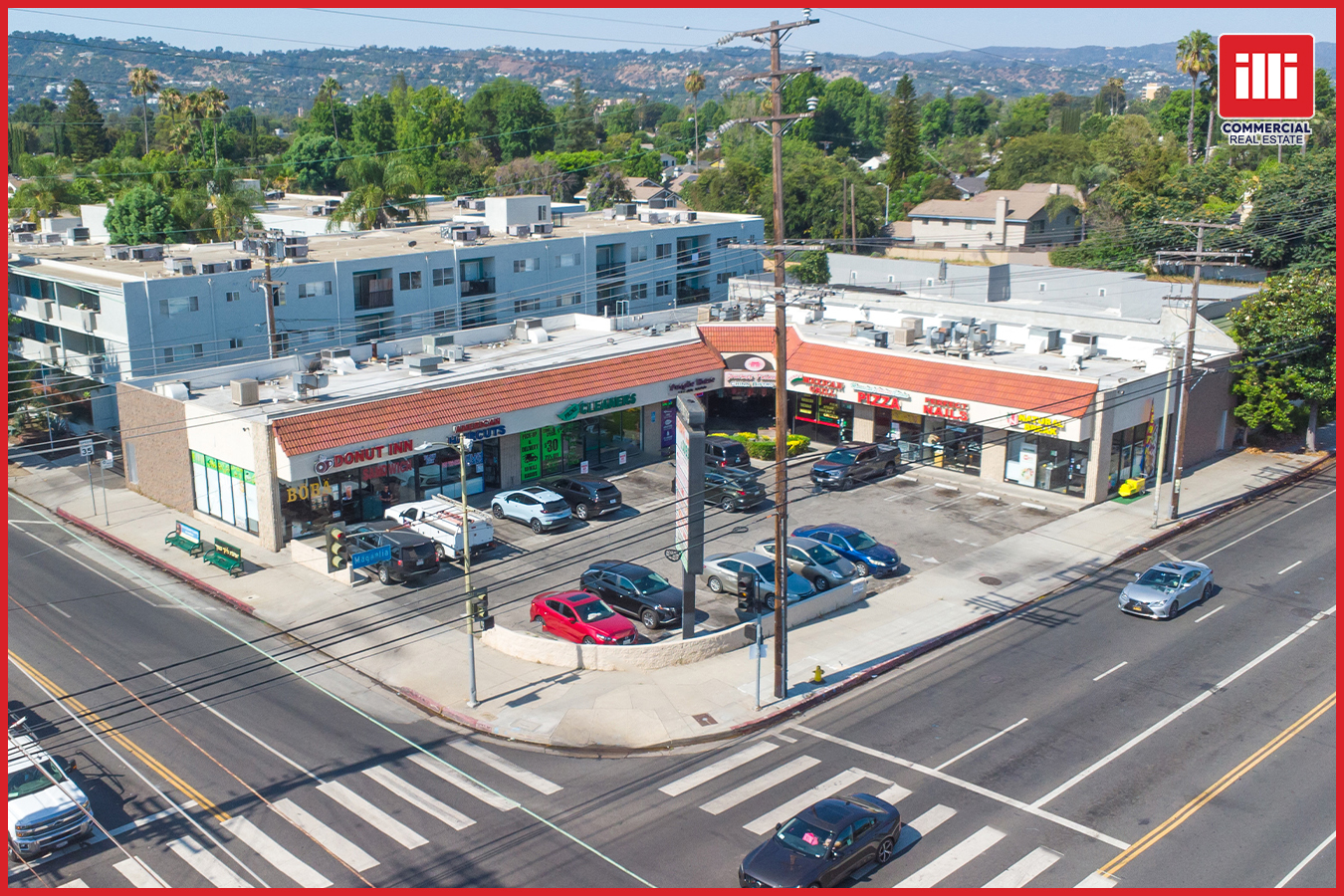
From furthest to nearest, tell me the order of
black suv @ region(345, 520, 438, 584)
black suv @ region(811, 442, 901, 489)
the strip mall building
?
black suv @ region(811, 442, 901, 489)
the strip mall building
black suv @ region(345, 520, 438, 584)

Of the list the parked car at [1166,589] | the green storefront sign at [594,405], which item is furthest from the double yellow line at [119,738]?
the parked car at [1166,589]

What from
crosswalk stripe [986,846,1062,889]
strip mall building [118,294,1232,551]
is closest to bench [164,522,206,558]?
strip mall building [118,294,1232,551]

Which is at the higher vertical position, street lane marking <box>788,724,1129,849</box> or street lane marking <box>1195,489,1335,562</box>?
street lane marking <box>1195,489,1335,562</box>

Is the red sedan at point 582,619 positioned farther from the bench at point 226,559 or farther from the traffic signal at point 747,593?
the bench at point 226,559

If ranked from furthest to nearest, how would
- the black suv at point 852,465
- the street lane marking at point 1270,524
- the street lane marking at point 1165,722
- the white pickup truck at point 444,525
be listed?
1. the black suv at point 852,465
2. the street lane marking at point 1270,524
3. the white pickup truck at point 444,525
4. the street lane marking at point 1165,722

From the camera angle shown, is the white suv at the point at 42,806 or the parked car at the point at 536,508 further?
the parked car at the point at 536,508

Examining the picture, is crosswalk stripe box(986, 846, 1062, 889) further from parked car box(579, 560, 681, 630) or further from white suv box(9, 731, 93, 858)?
white suv box(9, 731, 93, 858)

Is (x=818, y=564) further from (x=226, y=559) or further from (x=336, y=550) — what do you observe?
(x=226, y=559)
